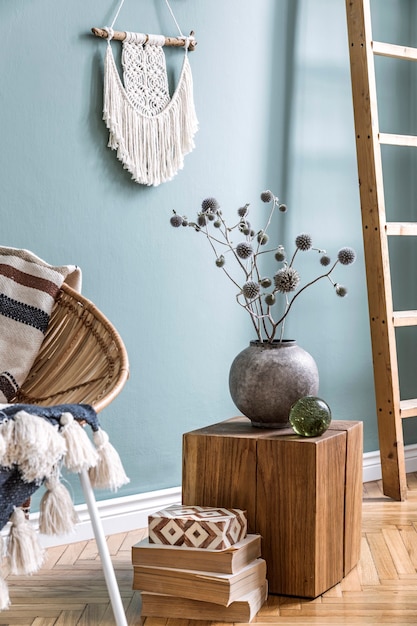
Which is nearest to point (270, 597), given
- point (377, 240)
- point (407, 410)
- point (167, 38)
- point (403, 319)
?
point (407, 410)

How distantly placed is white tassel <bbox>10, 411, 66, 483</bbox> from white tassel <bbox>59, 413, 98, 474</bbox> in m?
0.02

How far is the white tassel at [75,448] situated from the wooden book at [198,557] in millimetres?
544

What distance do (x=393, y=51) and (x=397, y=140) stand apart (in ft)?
0.98

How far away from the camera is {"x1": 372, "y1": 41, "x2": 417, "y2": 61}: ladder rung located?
287 cm

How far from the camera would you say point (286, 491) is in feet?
6.49

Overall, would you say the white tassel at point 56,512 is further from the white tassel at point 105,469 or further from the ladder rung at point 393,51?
the ladder rung at point 393,51

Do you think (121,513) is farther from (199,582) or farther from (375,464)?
(375,464)

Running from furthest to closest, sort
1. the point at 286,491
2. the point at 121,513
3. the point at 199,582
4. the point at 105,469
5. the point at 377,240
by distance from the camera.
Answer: the point at 377,240
the point at 121,513
the point at 286,491
the point at 199,582
the point at 105,469

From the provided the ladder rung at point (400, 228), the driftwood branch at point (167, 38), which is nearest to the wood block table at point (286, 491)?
the ladder rung at point (400, 228)

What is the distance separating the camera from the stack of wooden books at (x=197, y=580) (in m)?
1.84

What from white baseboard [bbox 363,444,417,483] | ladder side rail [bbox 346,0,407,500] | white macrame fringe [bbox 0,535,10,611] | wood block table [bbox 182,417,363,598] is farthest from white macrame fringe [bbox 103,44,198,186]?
white macrame fringe [bbox 0,535,10,611]

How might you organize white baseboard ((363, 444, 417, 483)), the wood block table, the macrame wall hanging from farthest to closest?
white baseboard ((363, 444, 417, 483)), the macrame wall hanging, the wood block table

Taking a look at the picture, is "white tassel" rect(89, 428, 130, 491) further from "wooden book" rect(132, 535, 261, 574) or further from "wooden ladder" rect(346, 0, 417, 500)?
"wooden ladder" rect(346, 0, 417, 500)

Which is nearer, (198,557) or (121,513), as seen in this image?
(198,557)
